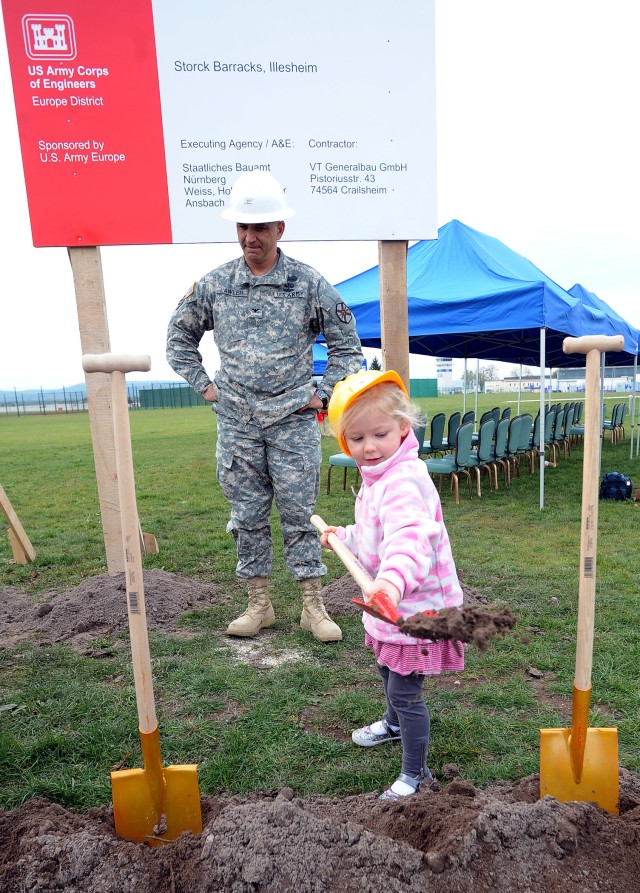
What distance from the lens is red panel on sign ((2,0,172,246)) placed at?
3658 mm

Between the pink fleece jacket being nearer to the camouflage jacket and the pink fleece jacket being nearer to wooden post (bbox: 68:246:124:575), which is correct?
the camouflage jacket

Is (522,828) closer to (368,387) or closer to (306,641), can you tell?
(368,387)

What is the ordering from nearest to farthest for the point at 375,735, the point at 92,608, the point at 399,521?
the point at 399,521 → the point at 375,735 → the point at 92,608

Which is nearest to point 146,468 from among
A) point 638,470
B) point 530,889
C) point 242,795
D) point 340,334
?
point 638,470

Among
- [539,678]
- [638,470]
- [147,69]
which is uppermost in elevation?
[147,69]

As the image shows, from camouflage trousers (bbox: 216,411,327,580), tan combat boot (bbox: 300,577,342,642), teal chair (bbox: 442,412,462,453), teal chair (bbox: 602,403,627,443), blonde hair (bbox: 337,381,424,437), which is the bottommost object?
teal chair (bbox: 602,403,627,443)

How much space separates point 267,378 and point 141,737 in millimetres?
1905

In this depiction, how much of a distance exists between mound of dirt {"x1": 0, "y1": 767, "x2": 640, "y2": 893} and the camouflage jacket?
199cm

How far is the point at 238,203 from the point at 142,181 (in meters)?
1.19

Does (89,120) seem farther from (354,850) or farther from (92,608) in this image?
(354,850)

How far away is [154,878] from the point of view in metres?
1.68

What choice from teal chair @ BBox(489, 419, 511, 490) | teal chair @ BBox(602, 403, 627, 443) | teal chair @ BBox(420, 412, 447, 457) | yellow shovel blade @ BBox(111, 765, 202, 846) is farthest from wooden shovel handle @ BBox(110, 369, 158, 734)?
teal chair @ BBox(602, 403, 627, 443)

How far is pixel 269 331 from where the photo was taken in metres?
3.30

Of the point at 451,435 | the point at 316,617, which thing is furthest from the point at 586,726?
the point at 451,435
